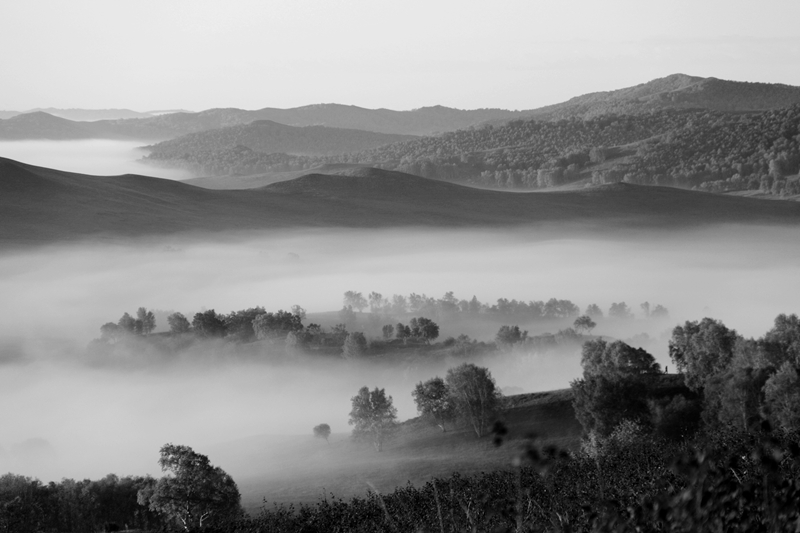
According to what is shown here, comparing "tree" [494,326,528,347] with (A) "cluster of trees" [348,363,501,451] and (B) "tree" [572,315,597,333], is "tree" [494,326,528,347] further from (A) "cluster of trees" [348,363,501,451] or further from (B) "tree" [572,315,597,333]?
(A) "cluster of trees" [348,363,501,451]

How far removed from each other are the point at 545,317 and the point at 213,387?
7399cm

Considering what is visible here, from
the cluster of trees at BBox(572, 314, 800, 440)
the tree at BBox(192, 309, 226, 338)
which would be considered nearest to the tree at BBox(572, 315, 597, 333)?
the tree at BBox(192, 309, 226, 338)

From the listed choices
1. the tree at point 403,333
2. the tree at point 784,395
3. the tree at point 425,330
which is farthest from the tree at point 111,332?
the tree at point 784,395

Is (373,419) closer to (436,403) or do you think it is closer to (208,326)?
(436,403)

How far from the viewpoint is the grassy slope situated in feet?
179

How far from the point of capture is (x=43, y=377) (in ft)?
Result: 446

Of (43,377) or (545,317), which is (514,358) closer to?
(545,317)

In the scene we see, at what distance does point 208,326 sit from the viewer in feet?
458

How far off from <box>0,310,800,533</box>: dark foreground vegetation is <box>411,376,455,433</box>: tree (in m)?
0.12

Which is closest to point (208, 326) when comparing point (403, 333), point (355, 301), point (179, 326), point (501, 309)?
point (179, 326)

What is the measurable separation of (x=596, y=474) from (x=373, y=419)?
4564 cm

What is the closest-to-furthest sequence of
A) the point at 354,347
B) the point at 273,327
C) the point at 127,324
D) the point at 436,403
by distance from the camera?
the point at 436,403, the point at 354,347, the point at 273,327, the point at 127,324

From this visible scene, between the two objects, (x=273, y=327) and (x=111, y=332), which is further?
(x=111, y=332)

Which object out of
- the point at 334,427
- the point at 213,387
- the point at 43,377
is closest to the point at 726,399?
the point at 334,427
